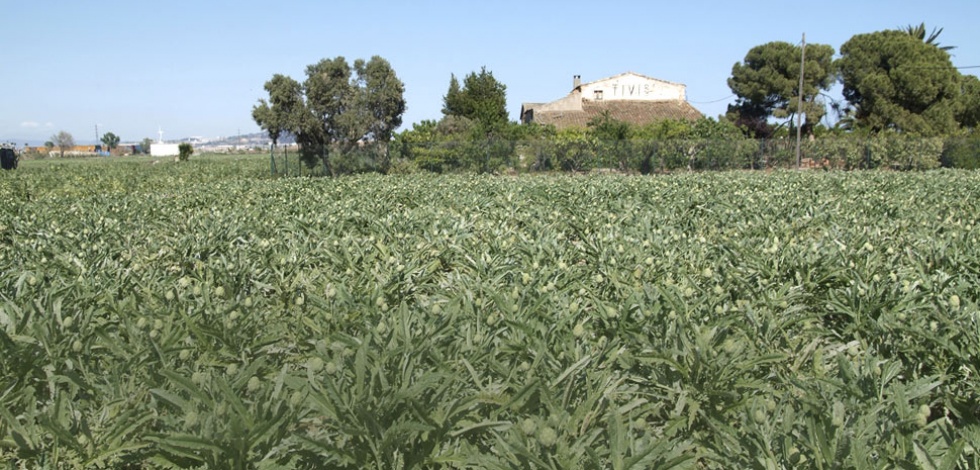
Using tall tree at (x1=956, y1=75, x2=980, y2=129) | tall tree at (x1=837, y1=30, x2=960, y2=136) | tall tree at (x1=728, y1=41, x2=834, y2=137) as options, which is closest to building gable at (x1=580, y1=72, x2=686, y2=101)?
tall tree at (x1=728, y1=41, x2=834, y2=137)

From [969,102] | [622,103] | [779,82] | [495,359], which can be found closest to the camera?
[495,359]

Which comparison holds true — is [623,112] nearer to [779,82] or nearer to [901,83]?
[779,82]

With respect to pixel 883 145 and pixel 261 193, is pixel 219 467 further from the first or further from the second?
pixel 883 145

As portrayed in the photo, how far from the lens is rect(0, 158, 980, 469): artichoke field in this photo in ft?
7.41

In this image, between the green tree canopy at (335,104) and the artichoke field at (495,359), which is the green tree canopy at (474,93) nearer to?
the green tree canopy at (335,104)

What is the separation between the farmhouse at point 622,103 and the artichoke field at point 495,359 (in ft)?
163

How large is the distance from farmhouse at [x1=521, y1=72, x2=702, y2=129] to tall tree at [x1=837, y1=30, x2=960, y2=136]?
40.5 ft

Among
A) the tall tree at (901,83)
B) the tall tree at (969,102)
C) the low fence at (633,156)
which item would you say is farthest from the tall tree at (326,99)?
the tall tree at (969,102)

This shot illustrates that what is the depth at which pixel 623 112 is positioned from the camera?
184ft

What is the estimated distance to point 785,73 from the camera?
50.6 metres

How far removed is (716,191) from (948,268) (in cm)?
735

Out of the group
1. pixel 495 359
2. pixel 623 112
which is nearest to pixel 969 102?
pixel 623 112

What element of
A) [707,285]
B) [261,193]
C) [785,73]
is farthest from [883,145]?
[707,285]

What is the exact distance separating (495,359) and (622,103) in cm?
5713
